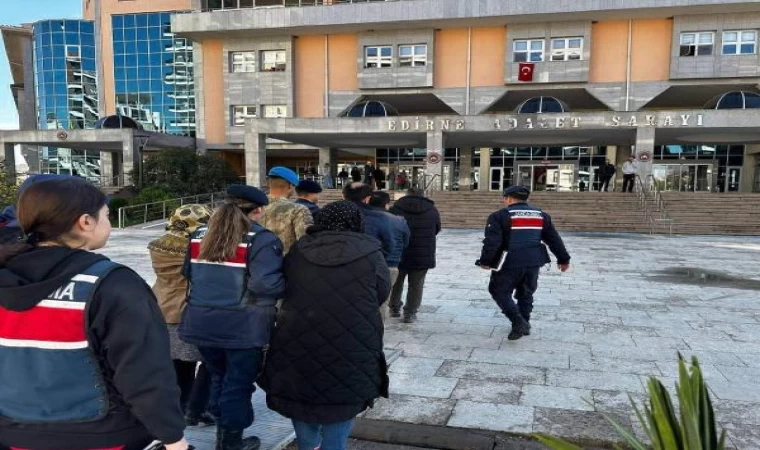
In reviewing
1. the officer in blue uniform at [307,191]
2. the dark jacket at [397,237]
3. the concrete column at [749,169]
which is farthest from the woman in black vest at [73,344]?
the concrete column at [749,169]

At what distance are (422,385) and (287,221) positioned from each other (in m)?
1.84

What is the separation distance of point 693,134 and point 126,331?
29475 mm

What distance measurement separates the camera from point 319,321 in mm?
2568

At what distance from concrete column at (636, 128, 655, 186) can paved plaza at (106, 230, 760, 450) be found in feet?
42.8

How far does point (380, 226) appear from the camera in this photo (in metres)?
5.32

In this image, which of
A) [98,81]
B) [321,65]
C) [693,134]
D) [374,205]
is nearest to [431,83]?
[321,65]

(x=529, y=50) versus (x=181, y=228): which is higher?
(x=529, y=50)

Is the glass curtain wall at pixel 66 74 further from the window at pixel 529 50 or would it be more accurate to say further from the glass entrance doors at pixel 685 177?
the glass entrance doors at pixel 685 177

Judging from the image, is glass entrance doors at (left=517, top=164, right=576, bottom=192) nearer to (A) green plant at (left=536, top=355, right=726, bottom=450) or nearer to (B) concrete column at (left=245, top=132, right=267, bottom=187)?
(B) concrete column at (left=245, top=132, right=267, bottom=187)

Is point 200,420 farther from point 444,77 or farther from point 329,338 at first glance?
point 444,77

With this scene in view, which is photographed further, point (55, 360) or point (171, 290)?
point (171, 290)

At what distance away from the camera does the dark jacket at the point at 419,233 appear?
638 centimetres

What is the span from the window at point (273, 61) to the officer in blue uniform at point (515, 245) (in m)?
31.4

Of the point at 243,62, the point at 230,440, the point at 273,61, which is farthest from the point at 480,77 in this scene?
the point at 230,440
